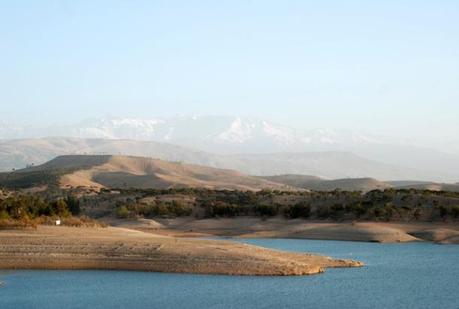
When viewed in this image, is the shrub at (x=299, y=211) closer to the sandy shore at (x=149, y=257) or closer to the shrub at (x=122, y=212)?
the shrub at (x=122, y=212)

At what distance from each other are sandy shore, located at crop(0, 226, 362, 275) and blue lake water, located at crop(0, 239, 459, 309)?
4.45ft

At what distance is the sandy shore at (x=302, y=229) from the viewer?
76438 millimetres

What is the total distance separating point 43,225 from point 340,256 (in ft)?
70.0

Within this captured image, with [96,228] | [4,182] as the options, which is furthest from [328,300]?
[4,182]

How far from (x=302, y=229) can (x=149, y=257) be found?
117ft

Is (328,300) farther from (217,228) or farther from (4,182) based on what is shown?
(4,182)

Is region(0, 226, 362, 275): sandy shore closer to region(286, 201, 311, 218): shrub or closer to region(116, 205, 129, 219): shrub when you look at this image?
region(286, 201, 311, 218): shrub

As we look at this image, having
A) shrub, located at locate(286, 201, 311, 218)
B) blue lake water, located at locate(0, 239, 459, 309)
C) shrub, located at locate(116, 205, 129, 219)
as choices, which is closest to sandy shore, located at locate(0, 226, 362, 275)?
blue lake water, located at locate(0, 239, 459, 309)

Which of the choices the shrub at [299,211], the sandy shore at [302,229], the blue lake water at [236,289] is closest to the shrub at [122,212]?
the sandy shore at [302,229]

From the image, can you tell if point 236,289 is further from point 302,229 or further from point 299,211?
point 299,211

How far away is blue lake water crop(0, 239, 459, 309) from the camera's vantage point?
38625 millimetres

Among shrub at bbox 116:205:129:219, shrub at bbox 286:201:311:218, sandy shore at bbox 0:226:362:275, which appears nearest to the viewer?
sandy shore at bbox 0:226:362:275

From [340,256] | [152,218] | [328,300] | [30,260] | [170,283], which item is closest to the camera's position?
[328,300]

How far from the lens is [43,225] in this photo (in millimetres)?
62969
